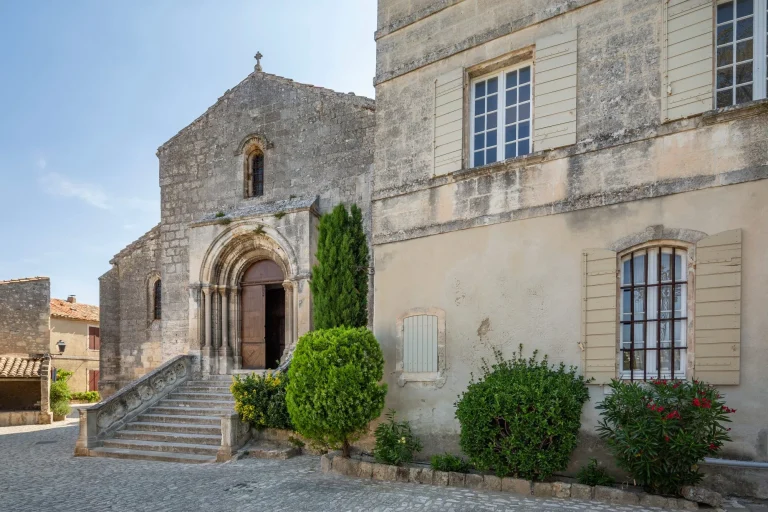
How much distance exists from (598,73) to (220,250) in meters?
9.40

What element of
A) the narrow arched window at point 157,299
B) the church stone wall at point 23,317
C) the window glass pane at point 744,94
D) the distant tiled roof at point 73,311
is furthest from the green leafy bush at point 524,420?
the distant tiled roof at point 73,311

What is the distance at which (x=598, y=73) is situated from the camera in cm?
708

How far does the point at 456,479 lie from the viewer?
A: 6.92 meters

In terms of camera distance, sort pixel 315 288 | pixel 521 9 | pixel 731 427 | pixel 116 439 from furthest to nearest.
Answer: pixel 315 288 → pixel 116 439 → pixel 521 9 → pixel 731 427

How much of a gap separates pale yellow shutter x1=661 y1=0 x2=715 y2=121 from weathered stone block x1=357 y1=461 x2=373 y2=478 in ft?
19.4

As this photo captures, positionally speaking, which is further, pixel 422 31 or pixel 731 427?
pixel 422 31

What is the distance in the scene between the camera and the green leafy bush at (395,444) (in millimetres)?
7618

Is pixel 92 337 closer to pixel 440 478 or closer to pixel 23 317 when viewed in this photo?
pixel 23 317

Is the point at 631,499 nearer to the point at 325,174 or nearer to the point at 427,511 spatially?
the point at 427,511

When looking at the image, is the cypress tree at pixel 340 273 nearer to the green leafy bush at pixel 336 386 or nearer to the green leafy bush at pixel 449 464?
the green leafy bush at pixel 336 386

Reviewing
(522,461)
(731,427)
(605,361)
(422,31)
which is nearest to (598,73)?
(422,31)

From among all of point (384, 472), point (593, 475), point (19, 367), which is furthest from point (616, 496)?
point (19, 367)

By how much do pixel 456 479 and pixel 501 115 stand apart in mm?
5133

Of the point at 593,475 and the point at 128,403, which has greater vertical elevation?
the point at 593,475
